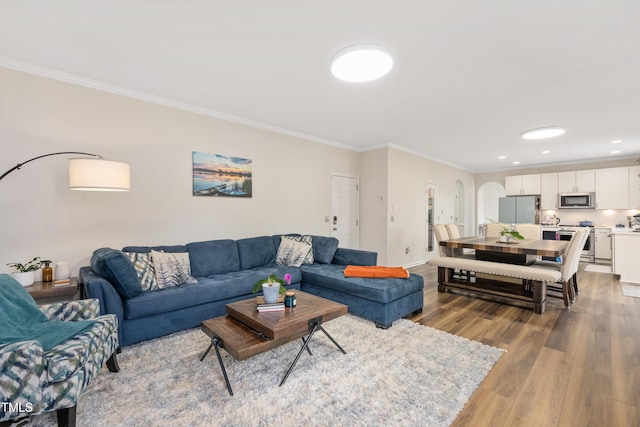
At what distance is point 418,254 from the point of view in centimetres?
643

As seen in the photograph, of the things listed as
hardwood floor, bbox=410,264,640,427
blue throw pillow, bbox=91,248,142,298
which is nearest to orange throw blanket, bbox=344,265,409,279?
hardwood floor, bbox=410,264,640,427

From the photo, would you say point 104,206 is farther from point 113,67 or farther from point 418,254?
point 418,254

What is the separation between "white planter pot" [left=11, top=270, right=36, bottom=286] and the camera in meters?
2.31

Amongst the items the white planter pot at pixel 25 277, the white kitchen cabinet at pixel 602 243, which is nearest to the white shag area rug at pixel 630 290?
the white kitchen cabinet at pixel 602 243

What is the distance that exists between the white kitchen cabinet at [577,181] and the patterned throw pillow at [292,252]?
694cm

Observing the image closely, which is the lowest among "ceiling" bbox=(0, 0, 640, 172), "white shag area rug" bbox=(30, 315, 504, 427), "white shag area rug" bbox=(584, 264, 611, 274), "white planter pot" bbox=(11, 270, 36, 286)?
"white shag area rug" bbox=(30, 315, 504, 427)

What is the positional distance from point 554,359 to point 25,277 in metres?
4.45

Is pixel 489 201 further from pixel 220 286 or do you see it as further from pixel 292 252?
pixel 220 286

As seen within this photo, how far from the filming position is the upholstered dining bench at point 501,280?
335 cm

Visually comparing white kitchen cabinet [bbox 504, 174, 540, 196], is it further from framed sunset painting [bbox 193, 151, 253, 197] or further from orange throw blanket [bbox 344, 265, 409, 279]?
framed sunset painting [bbox 193, 151, 253, 197]

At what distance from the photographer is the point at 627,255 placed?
4746 mm

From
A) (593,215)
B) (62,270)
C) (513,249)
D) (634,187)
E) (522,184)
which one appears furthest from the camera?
(522,184)

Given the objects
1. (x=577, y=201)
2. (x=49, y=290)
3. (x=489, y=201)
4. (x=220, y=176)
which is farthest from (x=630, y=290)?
(x=49, y=290)

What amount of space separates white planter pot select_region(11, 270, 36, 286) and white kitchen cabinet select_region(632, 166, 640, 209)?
9961 millimetres
